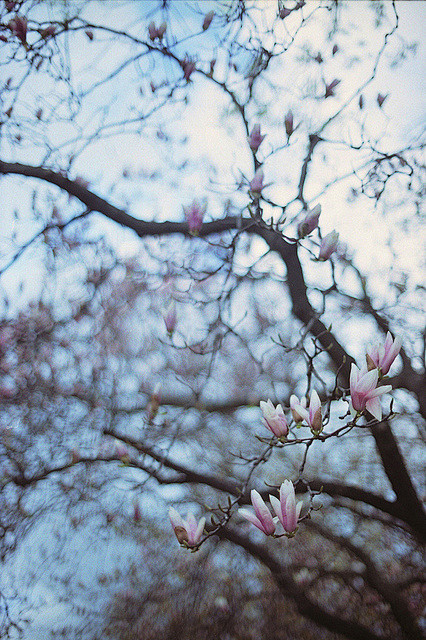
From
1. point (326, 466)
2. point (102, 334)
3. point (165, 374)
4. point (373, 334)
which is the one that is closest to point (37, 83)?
point (102, 334)

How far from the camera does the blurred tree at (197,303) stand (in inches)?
45.3

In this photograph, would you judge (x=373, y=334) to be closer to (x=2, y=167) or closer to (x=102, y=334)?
(x=102, y=334)

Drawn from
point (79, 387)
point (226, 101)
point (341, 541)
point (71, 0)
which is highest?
point (71, 0)

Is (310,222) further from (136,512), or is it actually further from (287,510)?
(136,512)

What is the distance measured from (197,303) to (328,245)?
0.33m

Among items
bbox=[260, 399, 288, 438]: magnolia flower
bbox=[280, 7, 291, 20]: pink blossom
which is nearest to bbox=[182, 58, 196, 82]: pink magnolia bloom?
bbox=[280, 7, 291, 20]: pink blossom

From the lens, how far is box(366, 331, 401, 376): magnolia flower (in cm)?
57

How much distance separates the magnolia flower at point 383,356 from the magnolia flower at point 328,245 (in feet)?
0.78

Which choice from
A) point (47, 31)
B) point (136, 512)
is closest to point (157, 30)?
point (47, 31)

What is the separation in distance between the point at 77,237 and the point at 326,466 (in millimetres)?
1220

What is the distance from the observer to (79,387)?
5.02 feet

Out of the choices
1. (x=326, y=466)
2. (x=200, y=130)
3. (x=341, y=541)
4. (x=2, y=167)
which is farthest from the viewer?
(x=326, y=466)

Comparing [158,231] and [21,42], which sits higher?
[21,42]

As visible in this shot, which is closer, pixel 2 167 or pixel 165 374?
pixel 2 167
